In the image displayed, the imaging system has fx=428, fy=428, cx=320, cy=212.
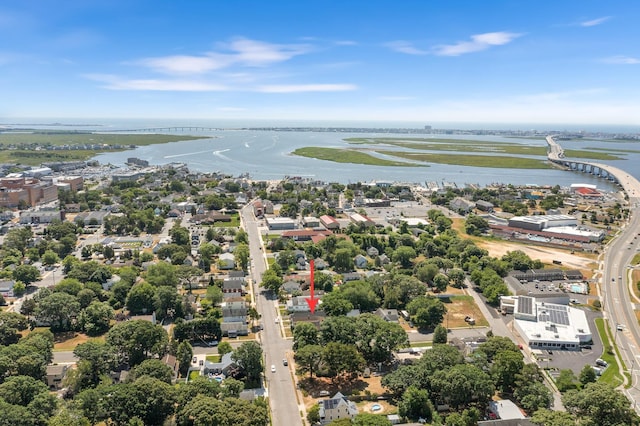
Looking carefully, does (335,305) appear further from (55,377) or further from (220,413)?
(55,377)

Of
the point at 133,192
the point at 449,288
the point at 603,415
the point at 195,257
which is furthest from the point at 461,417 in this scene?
the point at 133,192

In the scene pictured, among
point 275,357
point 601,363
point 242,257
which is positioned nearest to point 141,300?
point 242,257

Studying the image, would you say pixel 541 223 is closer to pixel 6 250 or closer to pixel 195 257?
pixel 195 257

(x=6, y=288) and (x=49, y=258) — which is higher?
(x=49, y=258)

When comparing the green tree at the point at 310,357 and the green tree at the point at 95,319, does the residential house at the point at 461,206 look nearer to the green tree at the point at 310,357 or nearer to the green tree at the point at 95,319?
the green tree at the point at 310,357

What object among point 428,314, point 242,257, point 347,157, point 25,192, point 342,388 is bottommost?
point 342,388

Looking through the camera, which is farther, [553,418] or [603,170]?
[603,170]
